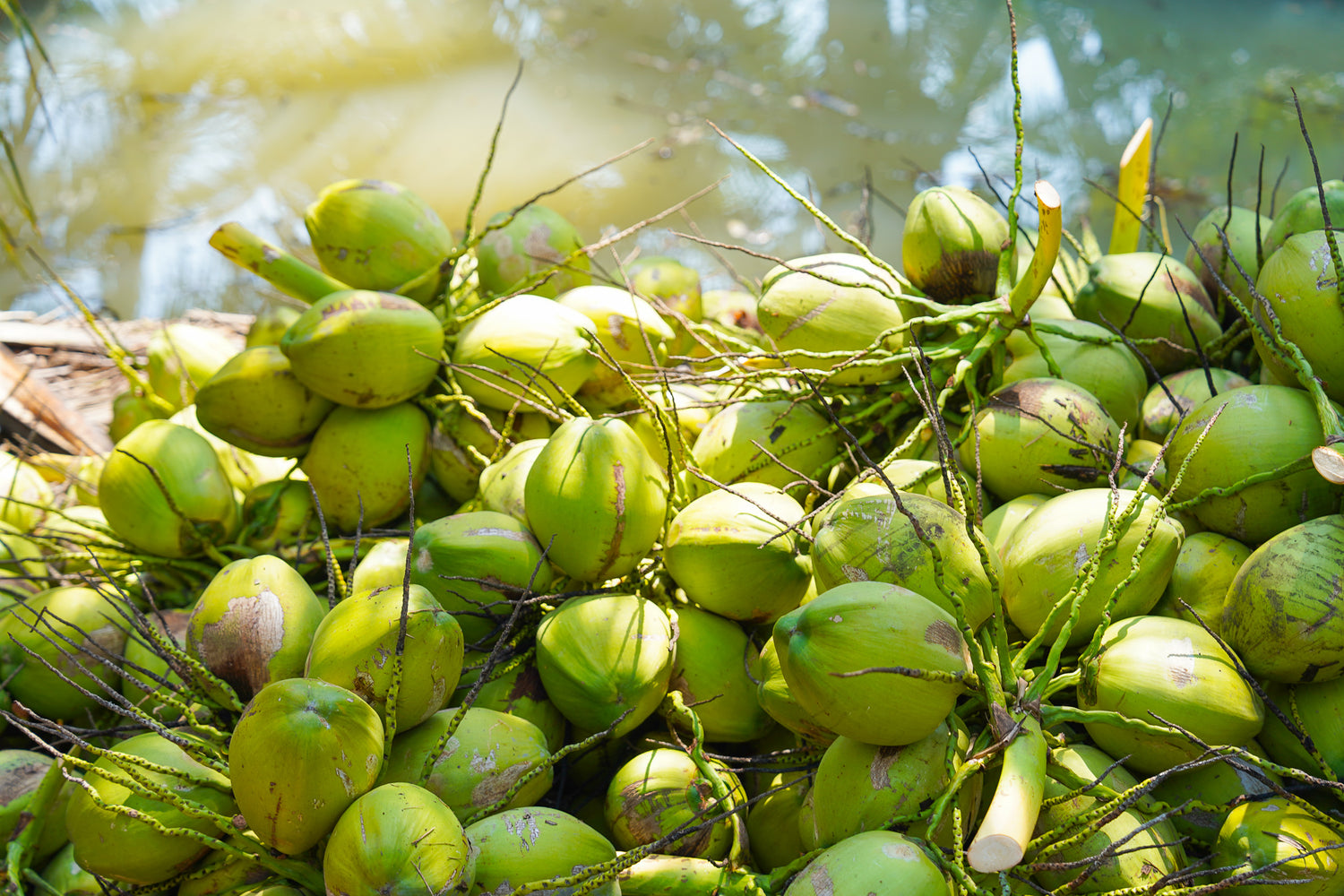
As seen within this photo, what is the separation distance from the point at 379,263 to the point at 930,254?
110 centimetres

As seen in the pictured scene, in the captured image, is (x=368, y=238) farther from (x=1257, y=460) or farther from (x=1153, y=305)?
(x=1257, y=460)

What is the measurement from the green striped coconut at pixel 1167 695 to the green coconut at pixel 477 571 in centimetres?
81

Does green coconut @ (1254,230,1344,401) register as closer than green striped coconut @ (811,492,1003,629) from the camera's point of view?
No

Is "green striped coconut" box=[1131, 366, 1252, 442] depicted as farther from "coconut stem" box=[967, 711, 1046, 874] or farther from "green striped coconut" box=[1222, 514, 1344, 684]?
"coconut stem" box=[967, 711, 1046, 874]

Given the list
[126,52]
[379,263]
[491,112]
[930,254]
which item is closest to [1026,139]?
[491,112]

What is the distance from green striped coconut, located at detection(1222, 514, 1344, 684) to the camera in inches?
45.9

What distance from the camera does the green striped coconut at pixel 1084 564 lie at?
1.26 metres

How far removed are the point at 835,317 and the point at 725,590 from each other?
1.78 ft

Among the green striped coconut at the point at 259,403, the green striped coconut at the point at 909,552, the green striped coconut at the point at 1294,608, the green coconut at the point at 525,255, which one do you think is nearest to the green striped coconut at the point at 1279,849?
the green striped coconut at the point at 1294,608

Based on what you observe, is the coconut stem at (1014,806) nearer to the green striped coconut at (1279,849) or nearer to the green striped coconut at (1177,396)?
the green striped coconut at (1279,849)

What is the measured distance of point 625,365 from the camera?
6.10ft

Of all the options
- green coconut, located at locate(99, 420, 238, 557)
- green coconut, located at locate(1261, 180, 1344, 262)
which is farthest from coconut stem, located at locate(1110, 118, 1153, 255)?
green coconut, located at locate(99, 420, 238, 557)

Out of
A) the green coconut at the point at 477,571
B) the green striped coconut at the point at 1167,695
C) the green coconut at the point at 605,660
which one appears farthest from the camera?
the green coconut at the point at 477,571

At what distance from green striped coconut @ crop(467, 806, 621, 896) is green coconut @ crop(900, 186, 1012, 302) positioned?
1.09 meters
